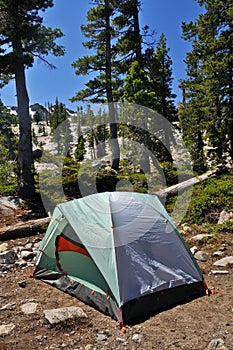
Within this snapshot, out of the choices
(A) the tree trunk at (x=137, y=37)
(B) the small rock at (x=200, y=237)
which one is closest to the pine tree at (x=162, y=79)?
(A) the tree trunk at (x=137, y=37)

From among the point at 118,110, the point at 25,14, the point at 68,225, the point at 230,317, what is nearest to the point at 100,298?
the point at 68,225

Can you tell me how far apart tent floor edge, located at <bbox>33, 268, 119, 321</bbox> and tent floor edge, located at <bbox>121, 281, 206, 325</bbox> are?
21 centimetres

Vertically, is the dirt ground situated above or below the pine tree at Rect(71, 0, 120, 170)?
below

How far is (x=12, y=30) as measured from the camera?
37.1 feet

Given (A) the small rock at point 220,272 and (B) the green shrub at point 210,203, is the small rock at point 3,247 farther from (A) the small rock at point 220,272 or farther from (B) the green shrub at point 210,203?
(B) the green shrub at point 210,203

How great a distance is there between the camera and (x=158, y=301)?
4.70m

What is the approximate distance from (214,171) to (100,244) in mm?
10083

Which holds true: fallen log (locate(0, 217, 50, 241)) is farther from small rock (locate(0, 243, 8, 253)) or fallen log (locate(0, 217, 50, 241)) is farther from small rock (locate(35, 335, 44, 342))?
small rock (locate(35, 335, 44, 342))

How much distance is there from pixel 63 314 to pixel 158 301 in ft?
5.17

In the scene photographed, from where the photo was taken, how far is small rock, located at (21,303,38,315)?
Answer: 14.7 ft

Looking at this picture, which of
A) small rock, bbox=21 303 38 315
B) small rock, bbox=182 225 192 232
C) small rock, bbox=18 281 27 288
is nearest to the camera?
small rock, bbox=21 303 38 315

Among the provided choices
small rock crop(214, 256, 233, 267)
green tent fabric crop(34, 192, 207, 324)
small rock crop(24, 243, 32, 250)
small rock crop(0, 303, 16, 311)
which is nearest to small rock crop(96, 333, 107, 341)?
green tent fabric crop(34, 192, 207, 324)

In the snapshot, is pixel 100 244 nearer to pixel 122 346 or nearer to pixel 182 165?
pixel 122 346

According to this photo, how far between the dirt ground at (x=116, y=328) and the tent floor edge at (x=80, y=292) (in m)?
0.10
